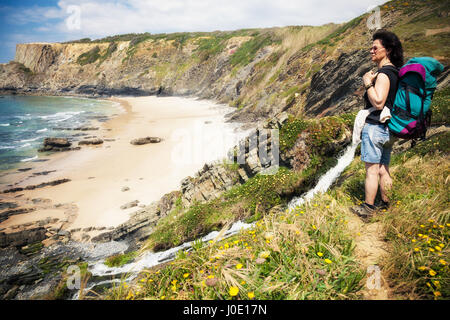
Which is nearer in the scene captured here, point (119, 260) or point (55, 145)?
point (119, 260)

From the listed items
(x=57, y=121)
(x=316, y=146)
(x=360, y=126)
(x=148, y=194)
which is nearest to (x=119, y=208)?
(x=148, y=194)

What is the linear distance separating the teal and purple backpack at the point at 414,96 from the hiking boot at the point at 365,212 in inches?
52.9

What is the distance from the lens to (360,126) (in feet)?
12.4

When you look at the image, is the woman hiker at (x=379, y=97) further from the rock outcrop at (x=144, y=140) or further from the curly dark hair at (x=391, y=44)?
the rock outcrop at (x=144, y=140)

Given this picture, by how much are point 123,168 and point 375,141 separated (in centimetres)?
2026

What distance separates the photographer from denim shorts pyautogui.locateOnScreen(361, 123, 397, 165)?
3572 millimetres

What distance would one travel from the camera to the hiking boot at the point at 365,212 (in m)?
4.01

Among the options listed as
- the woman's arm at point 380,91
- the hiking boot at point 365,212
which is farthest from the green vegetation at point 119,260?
the woman's arm at point 380,91

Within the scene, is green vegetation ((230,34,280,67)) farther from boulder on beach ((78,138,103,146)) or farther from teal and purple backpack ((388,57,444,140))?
teal and purple backpack ((388,57,444,140))

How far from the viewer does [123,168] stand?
2039 cm

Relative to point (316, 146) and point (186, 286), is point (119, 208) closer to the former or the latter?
point (316, 146)

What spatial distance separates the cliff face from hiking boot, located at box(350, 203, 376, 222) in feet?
40.4

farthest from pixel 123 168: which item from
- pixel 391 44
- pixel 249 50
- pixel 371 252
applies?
pixel 249 50

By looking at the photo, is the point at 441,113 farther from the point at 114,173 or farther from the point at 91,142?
the point at 91,142
